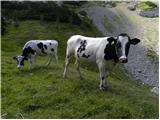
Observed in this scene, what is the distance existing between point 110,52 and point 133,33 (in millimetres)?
55020

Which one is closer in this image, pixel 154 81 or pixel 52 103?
pixel 52 103

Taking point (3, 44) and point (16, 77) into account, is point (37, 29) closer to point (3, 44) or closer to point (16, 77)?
point (3, 44)

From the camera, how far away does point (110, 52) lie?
67.8 feet

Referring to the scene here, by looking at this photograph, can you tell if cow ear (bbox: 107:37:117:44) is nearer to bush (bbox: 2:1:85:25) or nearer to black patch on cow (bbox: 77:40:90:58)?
black patch on cow (bbox: 77:40:90:58)

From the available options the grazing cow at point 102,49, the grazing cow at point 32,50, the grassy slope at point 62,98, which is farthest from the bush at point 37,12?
the grazing cow at point 102,49

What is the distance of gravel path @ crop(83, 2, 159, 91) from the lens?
50.8 meters

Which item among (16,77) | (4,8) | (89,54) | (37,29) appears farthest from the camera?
(4,8)

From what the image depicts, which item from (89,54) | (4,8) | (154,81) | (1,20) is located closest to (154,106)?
(89,54)

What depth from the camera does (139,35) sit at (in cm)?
7338

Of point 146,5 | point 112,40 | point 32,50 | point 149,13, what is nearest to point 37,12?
point 149,13

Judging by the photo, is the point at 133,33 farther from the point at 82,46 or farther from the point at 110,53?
the point at 110,53

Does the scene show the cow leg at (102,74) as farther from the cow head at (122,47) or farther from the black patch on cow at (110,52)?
the cow head at (122,47)

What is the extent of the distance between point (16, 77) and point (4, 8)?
1783 inches

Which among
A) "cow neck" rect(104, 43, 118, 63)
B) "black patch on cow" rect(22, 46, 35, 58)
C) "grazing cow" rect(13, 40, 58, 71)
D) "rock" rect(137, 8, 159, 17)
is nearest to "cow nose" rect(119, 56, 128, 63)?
"cow neck" rect(104, 43, 118, 63)
